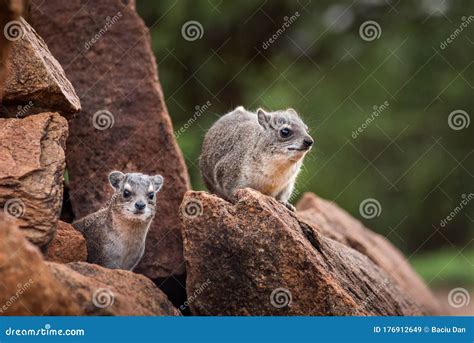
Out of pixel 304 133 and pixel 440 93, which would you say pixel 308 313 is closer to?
pixel 304 133

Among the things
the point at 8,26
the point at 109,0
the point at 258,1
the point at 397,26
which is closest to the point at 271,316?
the point at 8,26

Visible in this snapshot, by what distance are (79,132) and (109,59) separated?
1.35m

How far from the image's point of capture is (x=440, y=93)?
21.3m

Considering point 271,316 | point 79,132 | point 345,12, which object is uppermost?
point 345,12

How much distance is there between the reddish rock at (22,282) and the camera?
6.74 metres
